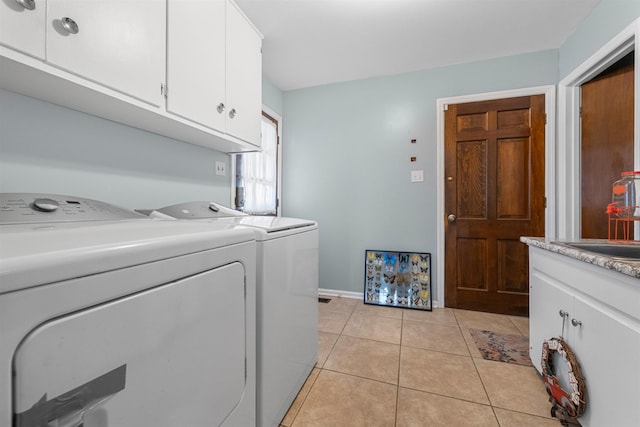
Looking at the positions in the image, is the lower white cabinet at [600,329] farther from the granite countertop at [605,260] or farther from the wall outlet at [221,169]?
the wall outlet at [221,169]

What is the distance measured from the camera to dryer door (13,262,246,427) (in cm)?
41

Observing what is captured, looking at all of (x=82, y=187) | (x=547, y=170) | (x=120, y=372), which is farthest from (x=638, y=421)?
(x=82, y=187)

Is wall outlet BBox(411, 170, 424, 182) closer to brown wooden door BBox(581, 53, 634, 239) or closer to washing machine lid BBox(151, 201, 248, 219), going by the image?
brown wooden door BBox(581, 53, 634, 239)

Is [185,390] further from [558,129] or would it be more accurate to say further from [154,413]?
[558,129]

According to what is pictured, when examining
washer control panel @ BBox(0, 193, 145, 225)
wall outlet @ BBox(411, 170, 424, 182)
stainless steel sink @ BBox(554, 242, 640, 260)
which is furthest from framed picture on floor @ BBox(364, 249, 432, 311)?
washer control panel @ BBox(0, 193, 145, 225)

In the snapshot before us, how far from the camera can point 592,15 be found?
75.0 inches

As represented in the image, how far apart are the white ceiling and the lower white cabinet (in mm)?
1777

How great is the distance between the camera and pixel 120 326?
0.52 m

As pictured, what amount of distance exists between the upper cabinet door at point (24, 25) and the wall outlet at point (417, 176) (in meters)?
2.64

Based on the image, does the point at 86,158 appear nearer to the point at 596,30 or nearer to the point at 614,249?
the point at 614,249

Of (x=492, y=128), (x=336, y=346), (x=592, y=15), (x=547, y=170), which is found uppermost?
(x=592, y=15)

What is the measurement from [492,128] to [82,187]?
10.1 feet

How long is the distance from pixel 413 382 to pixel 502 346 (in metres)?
0.88

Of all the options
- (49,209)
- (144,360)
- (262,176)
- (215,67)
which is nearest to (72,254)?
(144,360)
